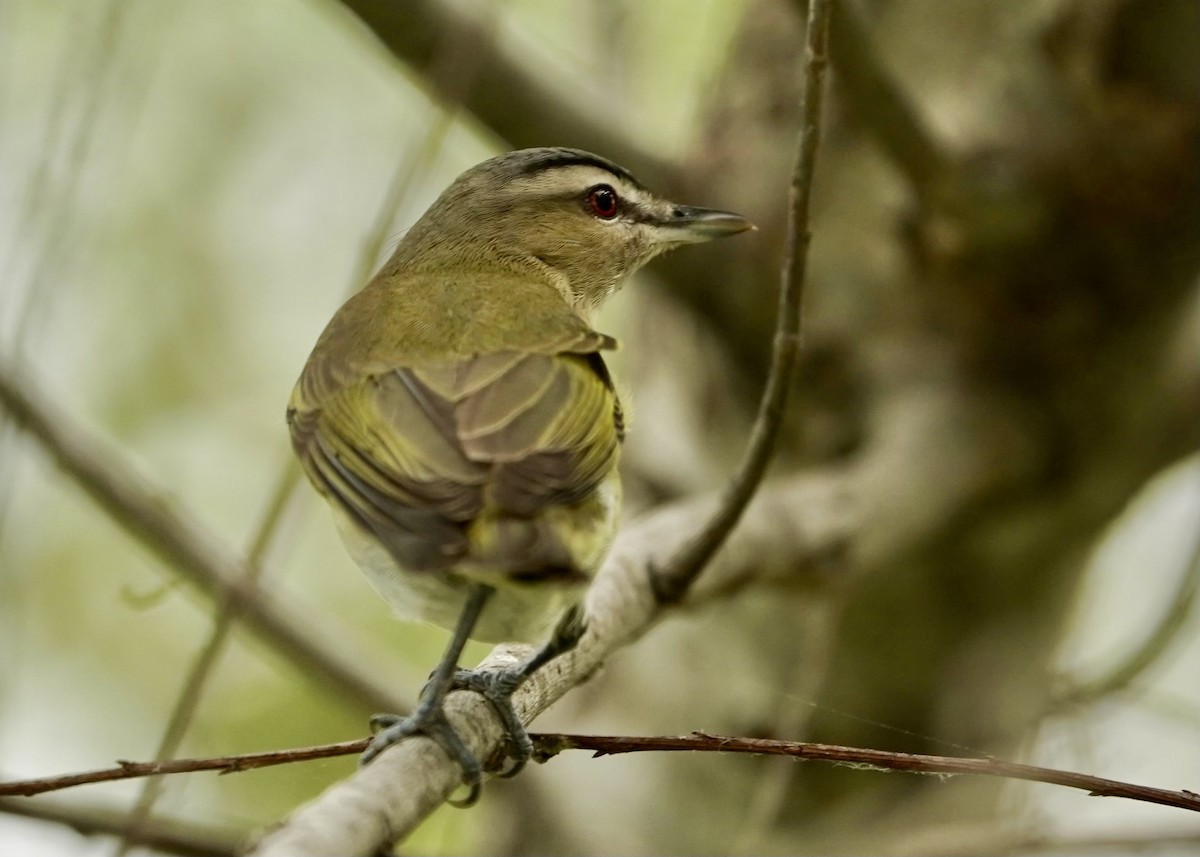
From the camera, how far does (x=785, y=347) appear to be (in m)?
2.95

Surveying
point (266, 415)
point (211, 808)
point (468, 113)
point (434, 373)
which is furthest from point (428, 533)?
point (266, 415)

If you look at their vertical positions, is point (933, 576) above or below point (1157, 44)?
below

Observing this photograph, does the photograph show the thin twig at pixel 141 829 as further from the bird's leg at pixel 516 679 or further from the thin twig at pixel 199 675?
the bird's leg at pixel 516 679

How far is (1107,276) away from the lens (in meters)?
4.73

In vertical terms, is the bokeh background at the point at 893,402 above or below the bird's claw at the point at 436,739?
above

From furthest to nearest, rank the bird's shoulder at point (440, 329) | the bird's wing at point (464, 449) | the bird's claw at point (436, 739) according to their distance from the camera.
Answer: the bird's shoulder at point (440, 329), the bird's wing at point (464, 449), the bird's claw at point (436, 739)

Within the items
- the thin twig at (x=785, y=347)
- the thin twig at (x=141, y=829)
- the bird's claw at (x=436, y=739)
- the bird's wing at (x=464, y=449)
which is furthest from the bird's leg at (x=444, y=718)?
the thin twig at (x=785, y=347)

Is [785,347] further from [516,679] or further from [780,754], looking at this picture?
[780,754]

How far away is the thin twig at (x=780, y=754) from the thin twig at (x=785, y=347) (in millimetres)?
1013

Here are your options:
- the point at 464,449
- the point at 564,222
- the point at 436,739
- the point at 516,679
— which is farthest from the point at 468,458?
the point at 564,222

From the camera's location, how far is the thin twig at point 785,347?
264cm

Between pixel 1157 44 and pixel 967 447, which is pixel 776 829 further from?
pixel 1157 44

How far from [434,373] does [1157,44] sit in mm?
2986

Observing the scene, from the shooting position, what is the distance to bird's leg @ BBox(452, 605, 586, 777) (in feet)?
8.43
